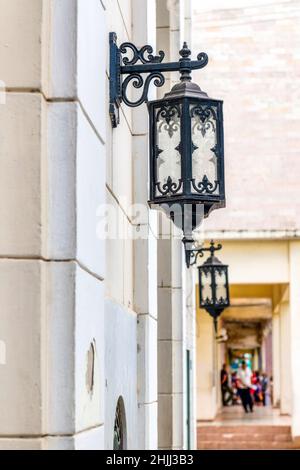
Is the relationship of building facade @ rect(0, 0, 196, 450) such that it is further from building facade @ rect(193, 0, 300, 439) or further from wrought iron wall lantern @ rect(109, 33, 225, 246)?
building facade @ rect(193, 0, 300, 439)

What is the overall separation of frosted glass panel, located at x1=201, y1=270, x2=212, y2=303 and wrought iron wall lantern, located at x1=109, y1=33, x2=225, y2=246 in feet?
30.5

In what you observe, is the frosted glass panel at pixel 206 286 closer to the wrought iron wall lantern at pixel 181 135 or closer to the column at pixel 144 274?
the column at pixel 144 274

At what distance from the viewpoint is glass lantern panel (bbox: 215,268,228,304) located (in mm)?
14719

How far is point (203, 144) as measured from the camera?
537cm

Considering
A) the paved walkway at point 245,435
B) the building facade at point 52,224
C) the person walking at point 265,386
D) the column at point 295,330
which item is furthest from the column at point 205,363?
the building facade at point 52,224

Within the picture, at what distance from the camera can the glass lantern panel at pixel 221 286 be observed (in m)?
14.7

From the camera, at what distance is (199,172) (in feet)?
17.7

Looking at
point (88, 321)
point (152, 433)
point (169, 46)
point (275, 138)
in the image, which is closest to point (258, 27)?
point (275, 138)

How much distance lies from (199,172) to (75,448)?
2053 mm

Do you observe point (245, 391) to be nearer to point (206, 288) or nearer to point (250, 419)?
point (250, 419)

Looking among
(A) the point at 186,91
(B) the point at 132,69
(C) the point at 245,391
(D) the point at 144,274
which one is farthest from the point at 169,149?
(C) the point at 245,391

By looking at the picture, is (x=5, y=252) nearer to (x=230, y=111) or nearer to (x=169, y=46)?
(x=169, y=46)

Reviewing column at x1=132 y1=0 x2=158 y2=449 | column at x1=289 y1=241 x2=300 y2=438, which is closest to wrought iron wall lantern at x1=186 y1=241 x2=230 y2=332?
column at x1=289 y1=241 x2=300 y2=438

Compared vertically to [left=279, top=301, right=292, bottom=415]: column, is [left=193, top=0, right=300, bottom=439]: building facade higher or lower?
higher
